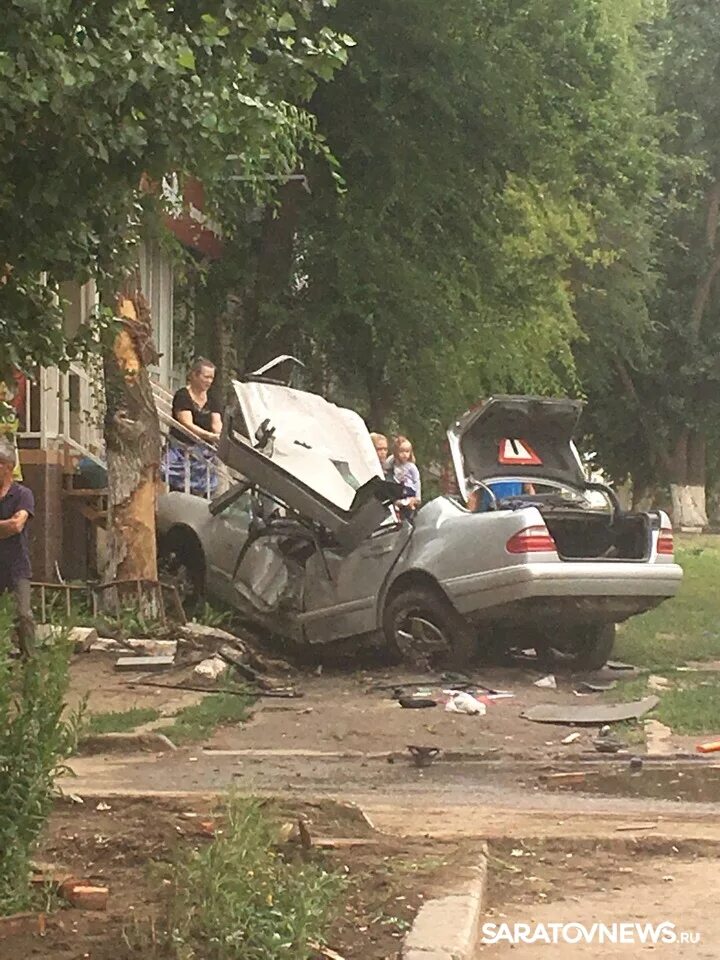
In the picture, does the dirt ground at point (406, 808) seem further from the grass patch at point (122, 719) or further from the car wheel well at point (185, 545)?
the car wheel well at point (185, 545)

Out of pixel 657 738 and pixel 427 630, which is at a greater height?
pixel 427 630

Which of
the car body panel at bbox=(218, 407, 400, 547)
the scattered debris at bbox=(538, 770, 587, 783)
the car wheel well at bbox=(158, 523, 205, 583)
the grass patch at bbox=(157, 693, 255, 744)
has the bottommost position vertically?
the scattered debris at bbox=(538, 770, 587, 783)

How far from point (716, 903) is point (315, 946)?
1.74 metres

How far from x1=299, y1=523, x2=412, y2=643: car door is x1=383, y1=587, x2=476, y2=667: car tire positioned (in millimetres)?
204

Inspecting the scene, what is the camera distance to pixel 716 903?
557 cm

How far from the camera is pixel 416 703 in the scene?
10.8 metres

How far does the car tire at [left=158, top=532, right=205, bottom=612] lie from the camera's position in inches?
562

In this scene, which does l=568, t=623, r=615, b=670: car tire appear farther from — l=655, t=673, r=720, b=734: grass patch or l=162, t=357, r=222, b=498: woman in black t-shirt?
l=162, t=357, r=222, b=498: woman in black t-shirt

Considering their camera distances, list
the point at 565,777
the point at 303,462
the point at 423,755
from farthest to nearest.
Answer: the point at 303,462
the point at 423,755
the point at 565,777

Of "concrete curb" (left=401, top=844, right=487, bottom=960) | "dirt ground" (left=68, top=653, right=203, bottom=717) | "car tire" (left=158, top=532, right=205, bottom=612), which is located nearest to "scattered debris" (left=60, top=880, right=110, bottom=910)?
"concrete curb" (left=401, top=844, right=487, bottom=960)

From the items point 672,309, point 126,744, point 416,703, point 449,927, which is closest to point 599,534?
point 416,703

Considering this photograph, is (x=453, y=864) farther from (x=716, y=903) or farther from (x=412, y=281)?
(x=412, y=281)

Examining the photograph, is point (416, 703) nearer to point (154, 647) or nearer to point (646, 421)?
point (154, 647)

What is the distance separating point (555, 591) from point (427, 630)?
1.13m
